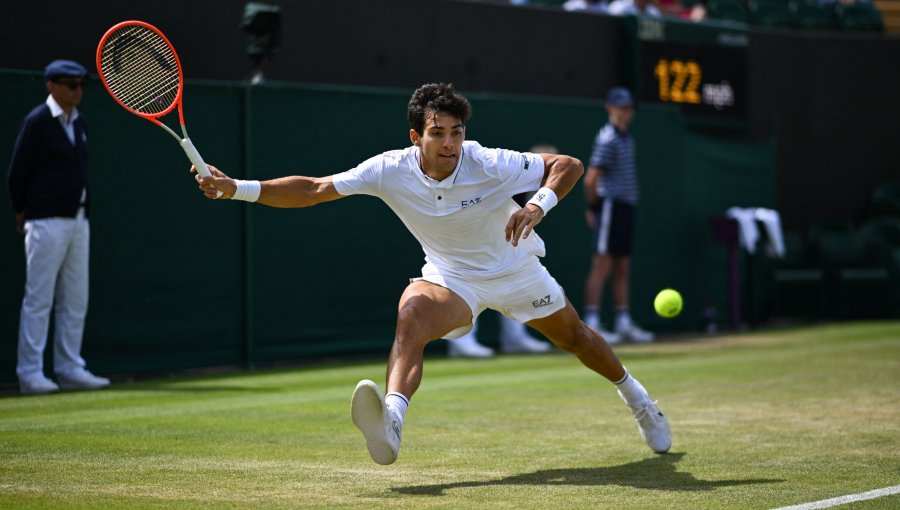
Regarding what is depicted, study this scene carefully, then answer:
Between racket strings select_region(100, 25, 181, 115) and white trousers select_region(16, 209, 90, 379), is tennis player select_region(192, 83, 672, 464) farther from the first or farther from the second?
white trousers select_region(16, 209, 90, 379)

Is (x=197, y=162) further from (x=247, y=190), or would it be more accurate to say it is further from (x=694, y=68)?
(x=694, y=68)

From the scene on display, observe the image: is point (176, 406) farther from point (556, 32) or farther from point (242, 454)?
point (556, 32)

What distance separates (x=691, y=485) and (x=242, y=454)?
7.86 ft

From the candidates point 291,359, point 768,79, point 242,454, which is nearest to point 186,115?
point 291,359

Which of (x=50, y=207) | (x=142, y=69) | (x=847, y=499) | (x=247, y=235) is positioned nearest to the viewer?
(x=847, y=499)

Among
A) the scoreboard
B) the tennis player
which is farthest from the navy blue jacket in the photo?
the scoreboard

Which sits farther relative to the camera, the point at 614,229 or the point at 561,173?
the point at 614,229

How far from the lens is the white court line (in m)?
5.79

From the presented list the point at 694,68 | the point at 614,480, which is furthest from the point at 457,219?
the point at 694,68

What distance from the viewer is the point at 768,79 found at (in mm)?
19219

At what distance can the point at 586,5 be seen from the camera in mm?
17406

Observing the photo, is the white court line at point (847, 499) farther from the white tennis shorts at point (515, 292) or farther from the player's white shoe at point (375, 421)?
the white tennis shorts at point (515, 292)

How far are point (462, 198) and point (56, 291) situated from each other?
4808 mm

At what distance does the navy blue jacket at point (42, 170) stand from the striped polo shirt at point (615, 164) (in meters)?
6.26
